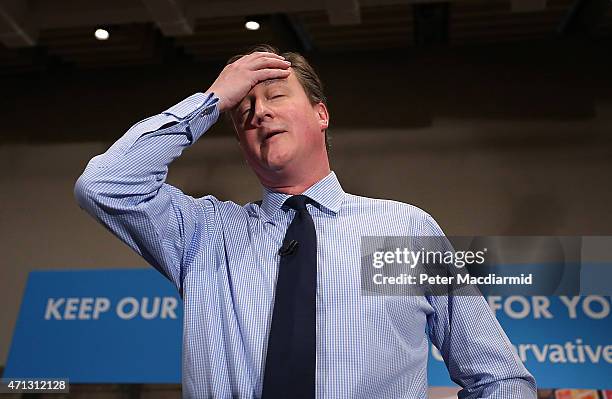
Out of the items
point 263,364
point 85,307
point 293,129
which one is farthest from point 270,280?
point 85,307

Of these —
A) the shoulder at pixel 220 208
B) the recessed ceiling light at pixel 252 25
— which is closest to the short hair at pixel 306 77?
the shoulder at pixel 220 208

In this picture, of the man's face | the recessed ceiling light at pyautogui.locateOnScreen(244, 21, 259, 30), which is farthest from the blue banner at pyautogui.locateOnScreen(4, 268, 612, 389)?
the man's face

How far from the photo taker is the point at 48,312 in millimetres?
4762

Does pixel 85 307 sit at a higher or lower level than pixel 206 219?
higher

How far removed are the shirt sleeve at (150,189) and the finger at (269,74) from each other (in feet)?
0.46

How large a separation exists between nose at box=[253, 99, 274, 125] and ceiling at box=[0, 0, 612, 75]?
10.7ft

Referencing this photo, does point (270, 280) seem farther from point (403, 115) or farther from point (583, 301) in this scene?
point (403, 115)

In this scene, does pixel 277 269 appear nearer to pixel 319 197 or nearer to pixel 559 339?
pixel 319 197

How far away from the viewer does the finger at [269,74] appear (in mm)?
1821

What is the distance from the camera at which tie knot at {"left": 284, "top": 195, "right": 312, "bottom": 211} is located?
177cm

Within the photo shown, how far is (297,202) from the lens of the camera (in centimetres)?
178

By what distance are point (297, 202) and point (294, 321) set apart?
36 centimetres

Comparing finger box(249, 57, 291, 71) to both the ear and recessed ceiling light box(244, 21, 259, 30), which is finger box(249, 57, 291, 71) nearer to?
the ear

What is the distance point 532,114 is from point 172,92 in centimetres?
308
